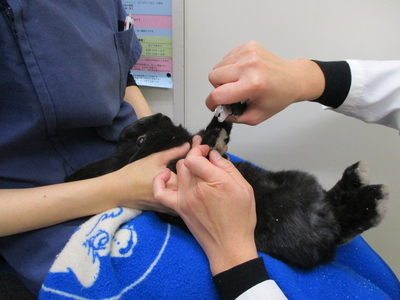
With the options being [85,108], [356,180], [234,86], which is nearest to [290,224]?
[356,180]

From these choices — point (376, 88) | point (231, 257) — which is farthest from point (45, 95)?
point (376, 88)

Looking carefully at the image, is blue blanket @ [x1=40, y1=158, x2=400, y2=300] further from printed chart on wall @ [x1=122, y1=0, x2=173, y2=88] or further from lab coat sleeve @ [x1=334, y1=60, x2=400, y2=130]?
printed chart on wall @ [x1=122, y1=0, x2=173, y2=88]

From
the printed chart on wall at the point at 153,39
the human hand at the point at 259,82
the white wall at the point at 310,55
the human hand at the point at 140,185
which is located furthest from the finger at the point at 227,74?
the printed chart on wall at the point at 153,39

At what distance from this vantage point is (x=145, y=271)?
0.61 meters

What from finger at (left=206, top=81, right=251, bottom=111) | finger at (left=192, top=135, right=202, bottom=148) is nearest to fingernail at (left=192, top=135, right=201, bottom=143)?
finger at (left=192, top=135, right=202, bottom=148)

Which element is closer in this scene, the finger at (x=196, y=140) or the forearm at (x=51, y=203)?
the forearm at (x=51, y=203)

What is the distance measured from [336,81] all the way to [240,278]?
0.66m

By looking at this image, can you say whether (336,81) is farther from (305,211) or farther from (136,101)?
(136,101)

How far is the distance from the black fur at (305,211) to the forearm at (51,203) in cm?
15

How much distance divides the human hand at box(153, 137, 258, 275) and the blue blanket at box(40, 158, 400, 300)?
0.21 feet

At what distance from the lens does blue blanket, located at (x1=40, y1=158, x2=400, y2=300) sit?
58 cm

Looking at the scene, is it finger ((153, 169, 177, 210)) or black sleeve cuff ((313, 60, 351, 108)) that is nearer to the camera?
finger ((153, 169, 177, 210))

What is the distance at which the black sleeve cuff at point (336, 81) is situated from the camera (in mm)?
787

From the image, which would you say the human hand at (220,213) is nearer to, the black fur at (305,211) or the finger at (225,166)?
the finger at (225,166)
